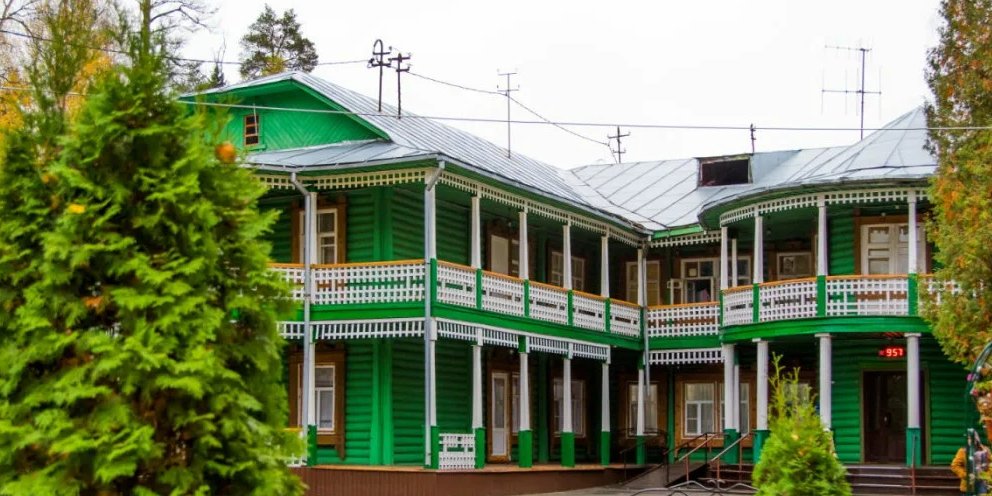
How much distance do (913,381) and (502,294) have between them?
7370 millimetres

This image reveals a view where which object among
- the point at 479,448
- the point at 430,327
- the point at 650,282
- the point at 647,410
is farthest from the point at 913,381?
the point at 430,327

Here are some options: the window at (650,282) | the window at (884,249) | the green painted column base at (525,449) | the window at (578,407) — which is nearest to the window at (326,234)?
the green painted column base at (525,449)

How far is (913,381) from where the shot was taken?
25.6 metres

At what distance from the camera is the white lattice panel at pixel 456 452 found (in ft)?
78.2

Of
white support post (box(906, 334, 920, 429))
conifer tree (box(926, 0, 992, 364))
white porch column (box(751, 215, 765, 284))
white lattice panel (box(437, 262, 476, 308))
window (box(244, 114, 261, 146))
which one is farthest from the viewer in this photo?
window (box(244, 114, 261, 146))

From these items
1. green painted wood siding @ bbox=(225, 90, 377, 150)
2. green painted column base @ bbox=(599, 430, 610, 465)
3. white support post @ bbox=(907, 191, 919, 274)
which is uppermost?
green painted wood siding @ bbox=(225, 90, 377, 150)

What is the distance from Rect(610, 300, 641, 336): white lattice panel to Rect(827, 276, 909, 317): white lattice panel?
5309 millimetres

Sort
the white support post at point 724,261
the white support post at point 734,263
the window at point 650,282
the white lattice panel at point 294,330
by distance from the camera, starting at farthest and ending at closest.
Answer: the window at point 650,282, the white support post at point 734,263, the white support post at point 724,261, the white lattice panel at point 294,330

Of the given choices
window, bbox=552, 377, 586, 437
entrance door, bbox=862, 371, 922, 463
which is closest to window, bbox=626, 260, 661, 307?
window, bbox=552, 377, 586, 437

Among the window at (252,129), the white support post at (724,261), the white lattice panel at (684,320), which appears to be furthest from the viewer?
the white lattice panel at (684,320)

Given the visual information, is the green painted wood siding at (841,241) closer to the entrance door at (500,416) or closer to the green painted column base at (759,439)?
the green painted column base at (759,439)

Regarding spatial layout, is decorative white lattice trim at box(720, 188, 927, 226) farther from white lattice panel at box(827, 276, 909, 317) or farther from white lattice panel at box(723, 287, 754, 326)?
white lattice panel at box(723, 287, 754, 326)

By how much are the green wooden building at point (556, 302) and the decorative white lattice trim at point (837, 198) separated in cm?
4

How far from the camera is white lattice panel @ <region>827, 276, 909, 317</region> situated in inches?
1027
